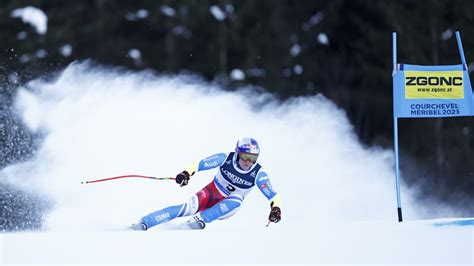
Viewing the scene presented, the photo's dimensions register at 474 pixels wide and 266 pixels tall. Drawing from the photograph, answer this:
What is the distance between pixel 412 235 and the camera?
8016 millimetres

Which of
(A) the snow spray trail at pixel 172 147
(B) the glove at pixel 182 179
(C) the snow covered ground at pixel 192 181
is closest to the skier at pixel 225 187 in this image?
(B) the glove at pixel 182 179

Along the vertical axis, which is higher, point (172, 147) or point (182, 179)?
point (172, 147)

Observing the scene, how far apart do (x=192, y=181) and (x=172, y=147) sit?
1811 mm

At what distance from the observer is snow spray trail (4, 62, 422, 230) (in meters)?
12.3

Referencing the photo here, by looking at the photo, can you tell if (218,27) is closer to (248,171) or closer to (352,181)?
(352,181)

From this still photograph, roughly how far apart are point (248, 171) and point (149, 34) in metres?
21.9

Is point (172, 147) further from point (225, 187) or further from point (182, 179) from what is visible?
point (182, 179)

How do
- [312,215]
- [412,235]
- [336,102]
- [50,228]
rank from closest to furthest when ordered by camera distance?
1. [412,235]
2. [50,228]
3. [312,215]
4. [336,102]

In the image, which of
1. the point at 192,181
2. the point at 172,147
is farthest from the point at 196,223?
the point at 172,147

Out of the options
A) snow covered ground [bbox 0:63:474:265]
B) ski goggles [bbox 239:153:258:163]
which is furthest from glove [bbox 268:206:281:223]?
ski goggles [bbox 239:153:258:163]

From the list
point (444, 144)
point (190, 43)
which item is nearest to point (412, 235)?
point (444, 144)

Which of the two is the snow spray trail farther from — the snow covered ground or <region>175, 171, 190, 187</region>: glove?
<region>175, 171, 190, 187</region>: glove

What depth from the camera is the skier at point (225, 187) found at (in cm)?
916

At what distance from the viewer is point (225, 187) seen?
9.71 m
